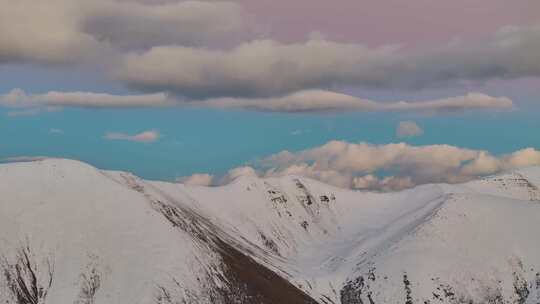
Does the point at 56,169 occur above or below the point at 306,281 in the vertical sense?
above

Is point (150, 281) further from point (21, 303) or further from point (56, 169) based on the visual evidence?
point (56, 169)

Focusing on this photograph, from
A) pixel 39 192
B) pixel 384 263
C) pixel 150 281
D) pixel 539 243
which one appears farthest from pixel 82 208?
pixel 539 243

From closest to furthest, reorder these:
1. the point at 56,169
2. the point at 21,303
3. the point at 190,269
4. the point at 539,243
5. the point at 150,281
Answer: the point at 21,303 → the point at 150,281 → the point at 190,269 → the point at 56,169 → the point at 539,243

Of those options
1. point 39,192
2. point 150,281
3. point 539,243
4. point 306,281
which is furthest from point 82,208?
point 539,243

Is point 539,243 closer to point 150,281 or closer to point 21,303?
point 150,281

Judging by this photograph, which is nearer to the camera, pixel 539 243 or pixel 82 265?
pixel 82 265

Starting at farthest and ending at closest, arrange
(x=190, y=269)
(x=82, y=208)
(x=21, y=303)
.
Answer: (x=82, y=208) < (x=190, y=269) < (x=21, y=303)

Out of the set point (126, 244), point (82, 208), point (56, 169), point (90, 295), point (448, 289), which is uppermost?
point (56, 169)

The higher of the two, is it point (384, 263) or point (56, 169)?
point (56, 169)

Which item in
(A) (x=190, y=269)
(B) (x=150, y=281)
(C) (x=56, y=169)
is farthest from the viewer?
(C) (x=56, y=169)
